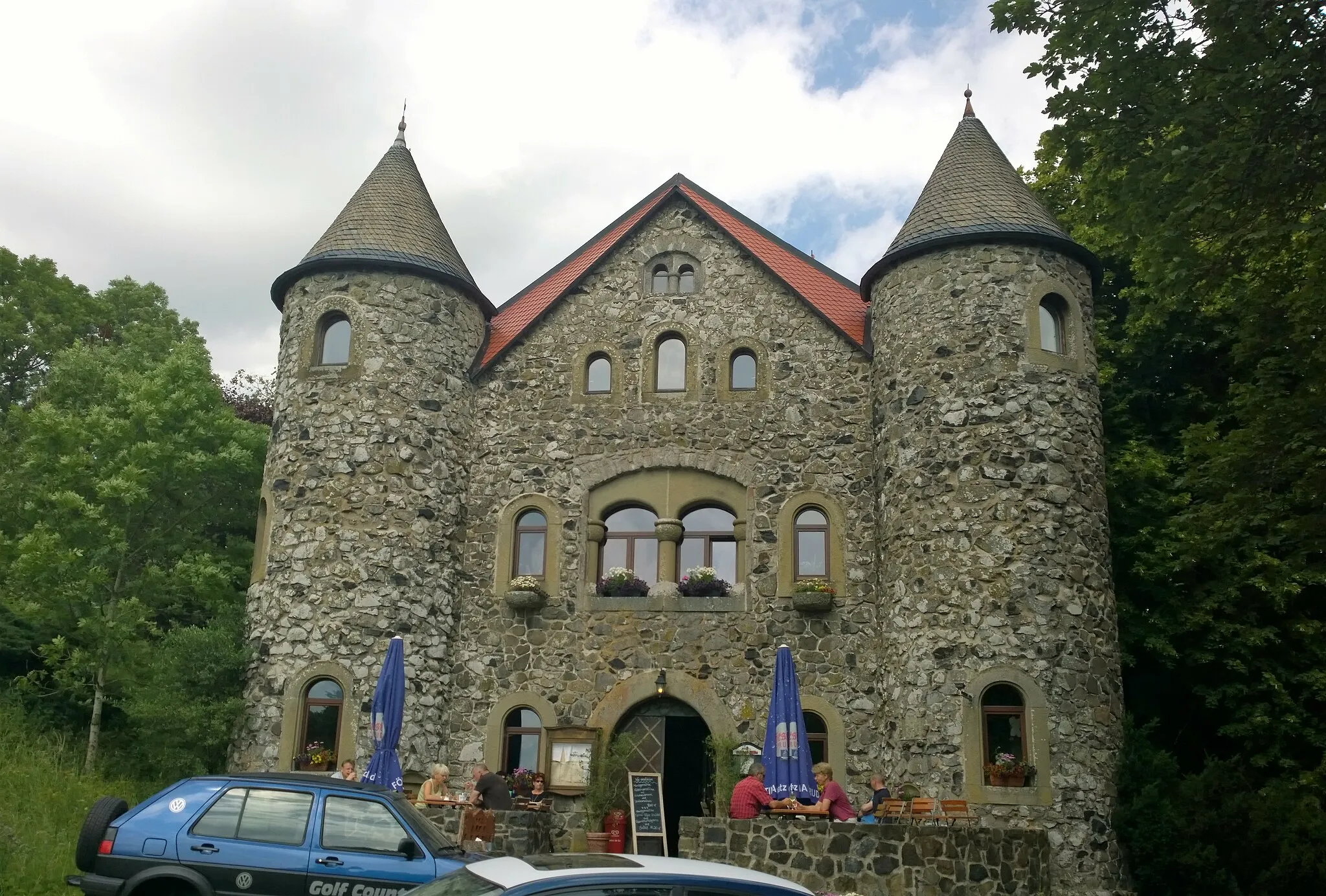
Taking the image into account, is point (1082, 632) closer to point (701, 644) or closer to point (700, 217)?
point (701, 644)

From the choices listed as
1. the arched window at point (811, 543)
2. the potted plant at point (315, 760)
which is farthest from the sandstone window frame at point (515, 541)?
the arched window at point (811, 543)

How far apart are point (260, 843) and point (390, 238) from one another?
1199 cm

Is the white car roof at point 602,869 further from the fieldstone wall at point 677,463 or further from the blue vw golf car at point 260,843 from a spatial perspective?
the fieldstone wall at point 677,463

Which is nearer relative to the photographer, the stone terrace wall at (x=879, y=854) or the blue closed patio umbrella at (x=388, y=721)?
the stone terrace wall at (x=879, y=854)

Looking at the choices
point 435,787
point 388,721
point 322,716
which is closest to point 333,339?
point 322,716

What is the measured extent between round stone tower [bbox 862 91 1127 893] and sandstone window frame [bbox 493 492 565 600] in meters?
4.96

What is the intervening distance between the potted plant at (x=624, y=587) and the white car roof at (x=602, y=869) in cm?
1199

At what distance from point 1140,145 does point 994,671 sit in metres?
7.11

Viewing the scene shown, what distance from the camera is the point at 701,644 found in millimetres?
17734

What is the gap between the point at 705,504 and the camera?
18812 mm

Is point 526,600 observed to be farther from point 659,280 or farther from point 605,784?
point 659,280

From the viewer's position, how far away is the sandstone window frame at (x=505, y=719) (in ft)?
57.9

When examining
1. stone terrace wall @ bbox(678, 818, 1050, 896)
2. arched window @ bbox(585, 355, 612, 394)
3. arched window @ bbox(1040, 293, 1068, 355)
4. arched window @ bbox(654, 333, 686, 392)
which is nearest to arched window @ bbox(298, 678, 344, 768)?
arched window @ bbox(585, 355, 612, 394)

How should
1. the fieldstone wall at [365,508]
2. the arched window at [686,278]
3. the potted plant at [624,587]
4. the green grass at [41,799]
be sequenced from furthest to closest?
1. the arched window at [686,278]
2. the potted plant at [624,587]
3. the fieldstone wall at [365,508]
4. the green grass at [41,799]
